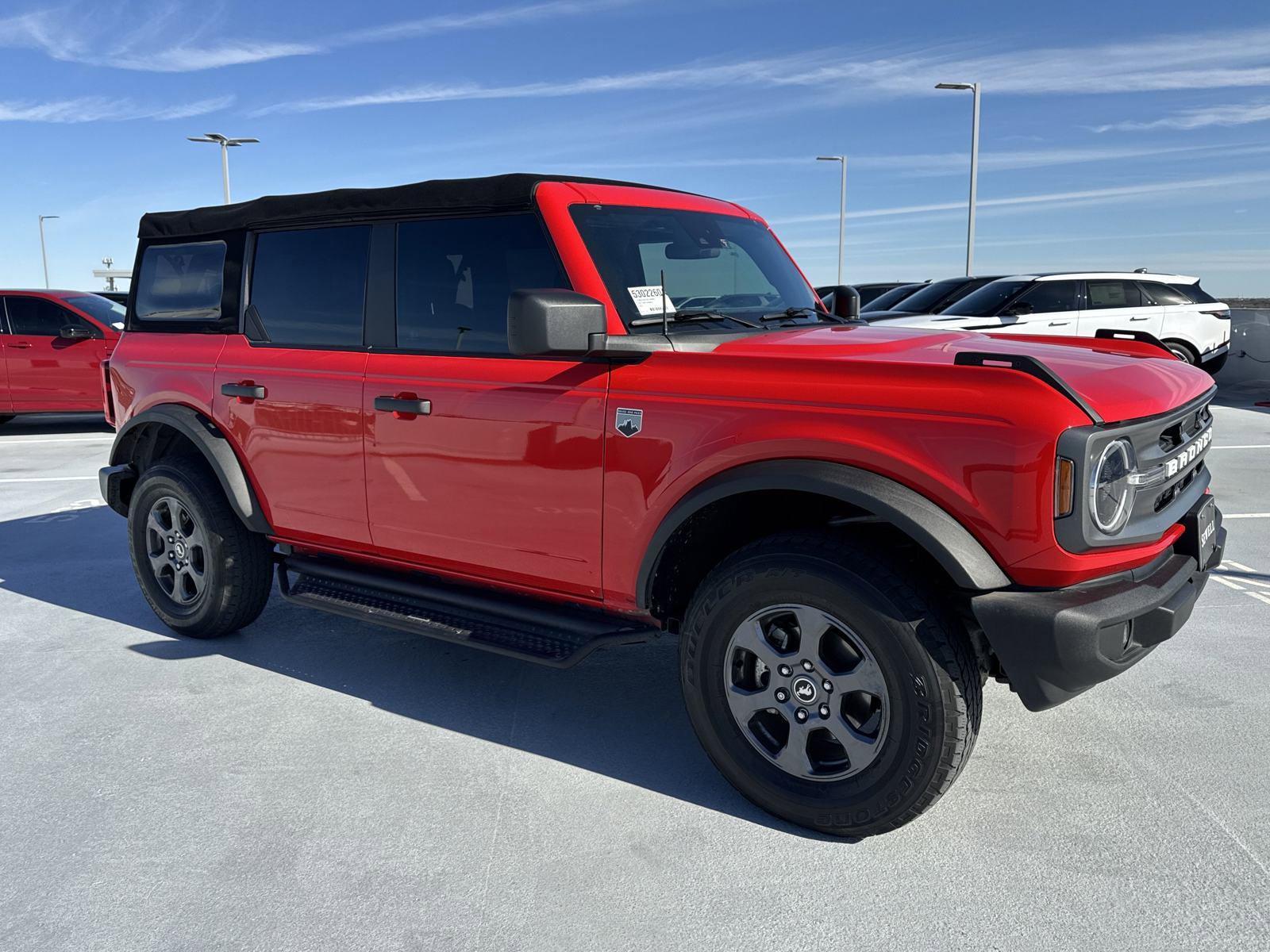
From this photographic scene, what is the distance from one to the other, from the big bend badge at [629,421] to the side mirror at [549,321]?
23cm

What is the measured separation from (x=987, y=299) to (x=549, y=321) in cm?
1158

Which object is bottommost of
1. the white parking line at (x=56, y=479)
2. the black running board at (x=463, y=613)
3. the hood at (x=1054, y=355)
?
the white parking line at (x=56, y=479)

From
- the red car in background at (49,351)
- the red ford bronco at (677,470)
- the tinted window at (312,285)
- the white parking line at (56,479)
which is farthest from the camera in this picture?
the red car in background at (49,351)

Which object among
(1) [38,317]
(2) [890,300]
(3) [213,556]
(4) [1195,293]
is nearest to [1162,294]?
(4) [1195,293]

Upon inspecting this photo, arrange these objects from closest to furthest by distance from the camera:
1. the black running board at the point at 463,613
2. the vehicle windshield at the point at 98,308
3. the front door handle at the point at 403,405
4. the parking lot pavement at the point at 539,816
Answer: the parking lot pavement at the point at 539,816 → the black running board at the point at 463,613 → the front door handle at the point at 403,405 → the vehicle windshield at the point at 98,308

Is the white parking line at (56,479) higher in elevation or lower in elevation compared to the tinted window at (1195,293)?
lower

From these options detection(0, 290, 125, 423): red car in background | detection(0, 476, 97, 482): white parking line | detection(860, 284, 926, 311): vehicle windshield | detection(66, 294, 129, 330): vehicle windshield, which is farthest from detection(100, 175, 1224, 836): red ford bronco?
detection(860, 284, 926, 311): vehicle windshield

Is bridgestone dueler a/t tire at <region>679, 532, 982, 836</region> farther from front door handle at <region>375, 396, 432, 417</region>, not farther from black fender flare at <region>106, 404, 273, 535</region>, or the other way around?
black fender flare at <region>106, 404, 273, 535</region>

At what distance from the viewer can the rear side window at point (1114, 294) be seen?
13742 millimetres

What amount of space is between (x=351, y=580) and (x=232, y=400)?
3.15 feet

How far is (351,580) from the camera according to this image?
164 inches

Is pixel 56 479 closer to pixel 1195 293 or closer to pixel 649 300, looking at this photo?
pixel 649 300

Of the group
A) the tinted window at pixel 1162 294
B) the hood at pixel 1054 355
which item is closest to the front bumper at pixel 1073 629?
the hood at pixel 1054 355

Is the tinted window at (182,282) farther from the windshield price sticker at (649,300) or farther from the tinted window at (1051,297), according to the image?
the tinted window at (1051,297)
